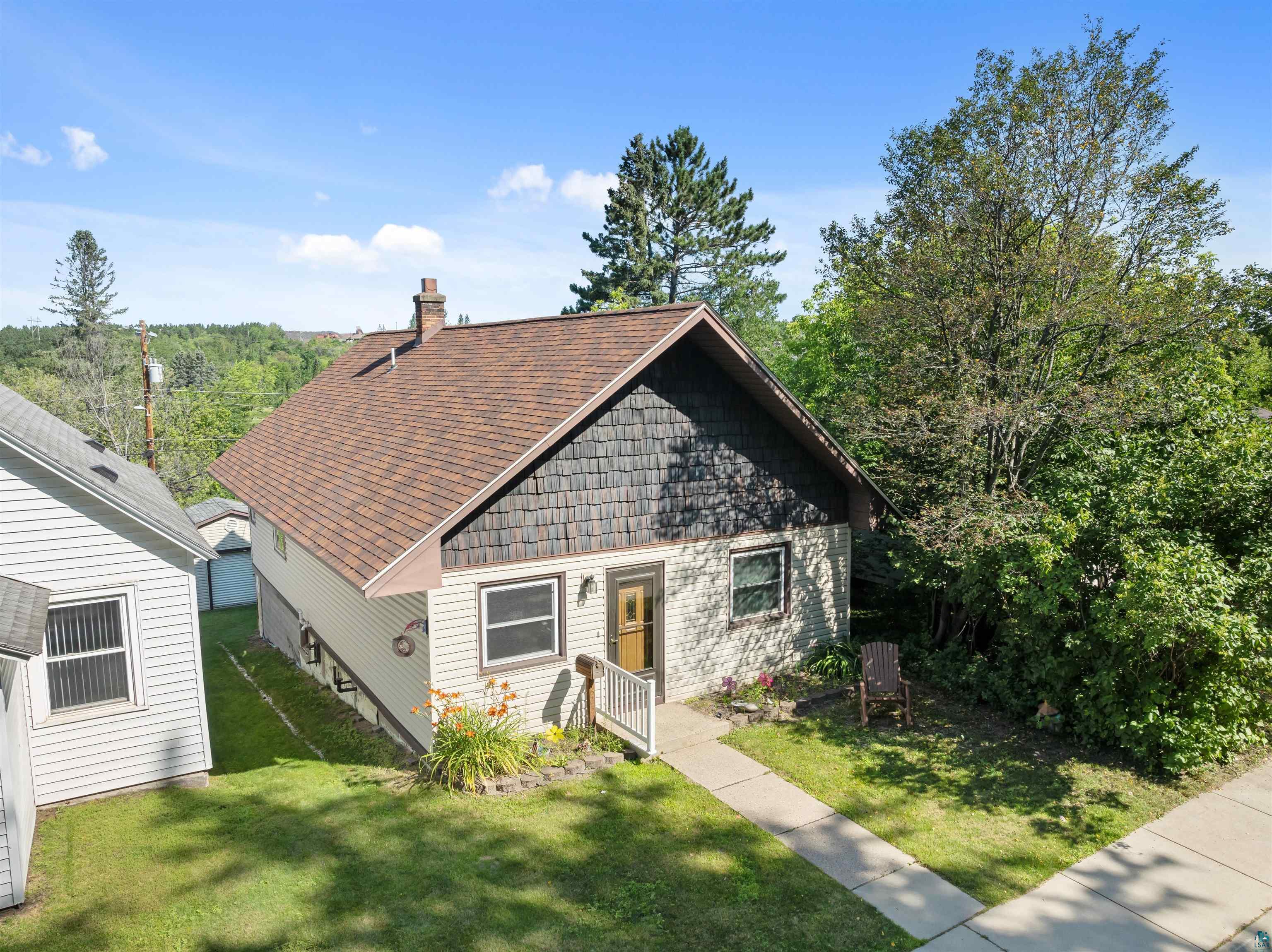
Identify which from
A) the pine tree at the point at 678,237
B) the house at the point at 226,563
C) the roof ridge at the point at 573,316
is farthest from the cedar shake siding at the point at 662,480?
the pine tree at the point at 678,237

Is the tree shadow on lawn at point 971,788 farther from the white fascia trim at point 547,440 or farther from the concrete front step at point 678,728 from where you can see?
the white fascia trim at point 547,440

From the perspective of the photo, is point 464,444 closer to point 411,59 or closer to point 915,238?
point 915,238

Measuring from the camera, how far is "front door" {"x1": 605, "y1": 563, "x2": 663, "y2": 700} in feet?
34.0

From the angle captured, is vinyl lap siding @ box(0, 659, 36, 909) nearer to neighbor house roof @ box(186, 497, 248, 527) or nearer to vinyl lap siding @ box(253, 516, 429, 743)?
vinyl lap siding @ box(253, 516, 429, 743)

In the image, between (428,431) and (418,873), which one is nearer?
(418,873)

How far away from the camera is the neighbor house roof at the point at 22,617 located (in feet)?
20.8

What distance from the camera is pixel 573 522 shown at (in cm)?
967

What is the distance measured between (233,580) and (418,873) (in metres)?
15.5

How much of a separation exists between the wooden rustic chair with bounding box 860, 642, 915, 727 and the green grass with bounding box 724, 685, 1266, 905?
30 centimetres

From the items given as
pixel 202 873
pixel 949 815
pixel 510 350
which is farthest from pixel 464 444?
pixel 949 815

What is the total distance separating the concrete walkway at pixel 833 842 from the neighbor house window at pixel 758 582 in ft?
7.57

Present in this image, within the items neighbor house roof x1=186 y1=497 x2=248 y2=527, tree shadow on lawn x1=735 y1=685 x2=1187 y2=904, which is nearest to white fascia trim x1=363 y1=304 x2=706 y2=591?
tree shadow on lawn x1=735 y1=685 x2=1187 y2=904

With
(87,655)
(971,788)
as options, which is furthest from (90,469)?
(971,788)

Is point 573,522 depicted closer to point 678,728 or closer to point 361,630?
point 678,728
